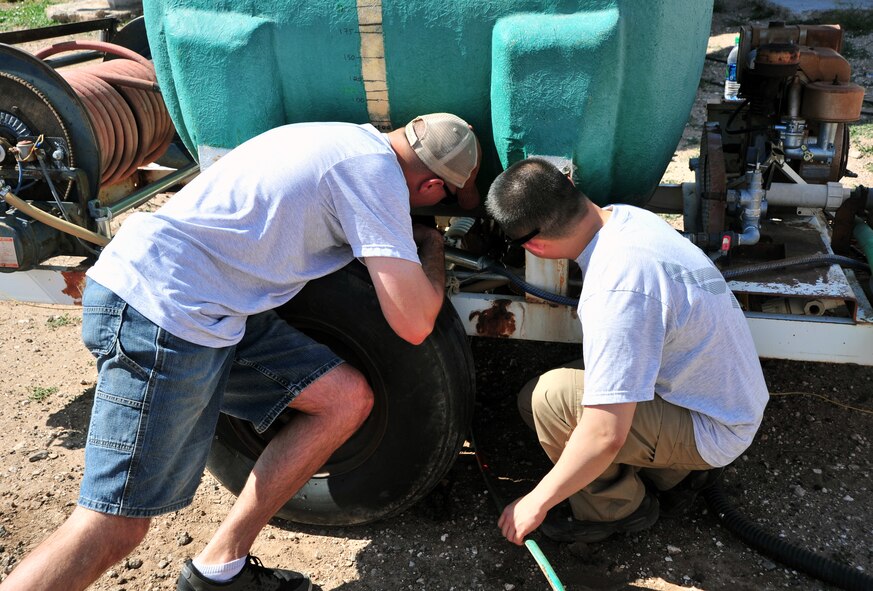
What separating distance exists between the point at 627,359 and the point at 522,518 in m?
0.51

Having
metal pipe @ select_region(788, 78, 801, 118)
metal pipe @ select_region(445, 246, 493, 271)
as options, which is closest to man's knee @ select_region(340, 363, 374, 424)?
metal pipe @ select_region(445, 246, 493, 271)

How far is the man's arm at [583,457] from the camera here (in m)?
2.21

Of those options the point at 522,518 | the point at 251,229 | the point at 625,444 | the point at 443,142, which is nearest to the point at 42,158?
the point at 251,229

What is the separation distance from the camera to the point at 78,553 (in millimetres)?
2234

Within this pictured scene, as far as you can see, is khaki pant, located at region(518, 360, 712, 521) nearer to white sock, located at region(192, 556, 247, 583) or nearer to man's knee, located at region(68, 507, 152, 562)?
white sock, located at region(192, 556, 247, 583)

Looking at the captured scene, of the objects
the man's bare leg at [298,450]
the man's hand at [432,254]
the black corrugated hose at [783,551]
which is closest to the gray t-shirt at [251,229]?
the man's hand at [432,254]

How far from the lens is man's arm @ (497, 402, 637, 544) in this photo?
7.24 ft

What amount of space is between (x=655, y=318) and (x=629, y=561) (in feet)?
3.10

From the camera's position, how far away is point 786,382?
145 inches

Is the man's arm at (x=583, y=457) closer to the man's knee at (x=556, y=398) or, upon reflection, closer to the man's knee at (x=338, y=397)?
the man's knee at (x=556, y=398)

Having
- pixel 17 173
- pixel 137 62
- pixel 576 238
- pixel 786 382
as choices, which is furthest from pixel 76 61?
pixel 786 382

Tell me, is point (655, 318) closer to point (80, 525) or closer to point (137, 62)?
point (80, 525)

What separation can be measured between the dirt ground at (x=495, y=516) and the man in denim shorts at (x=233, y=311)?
40 centimetres

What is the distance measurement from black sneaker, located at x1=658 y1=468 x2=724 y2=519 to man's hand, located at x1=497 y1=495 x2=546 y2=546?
77 centimetres
